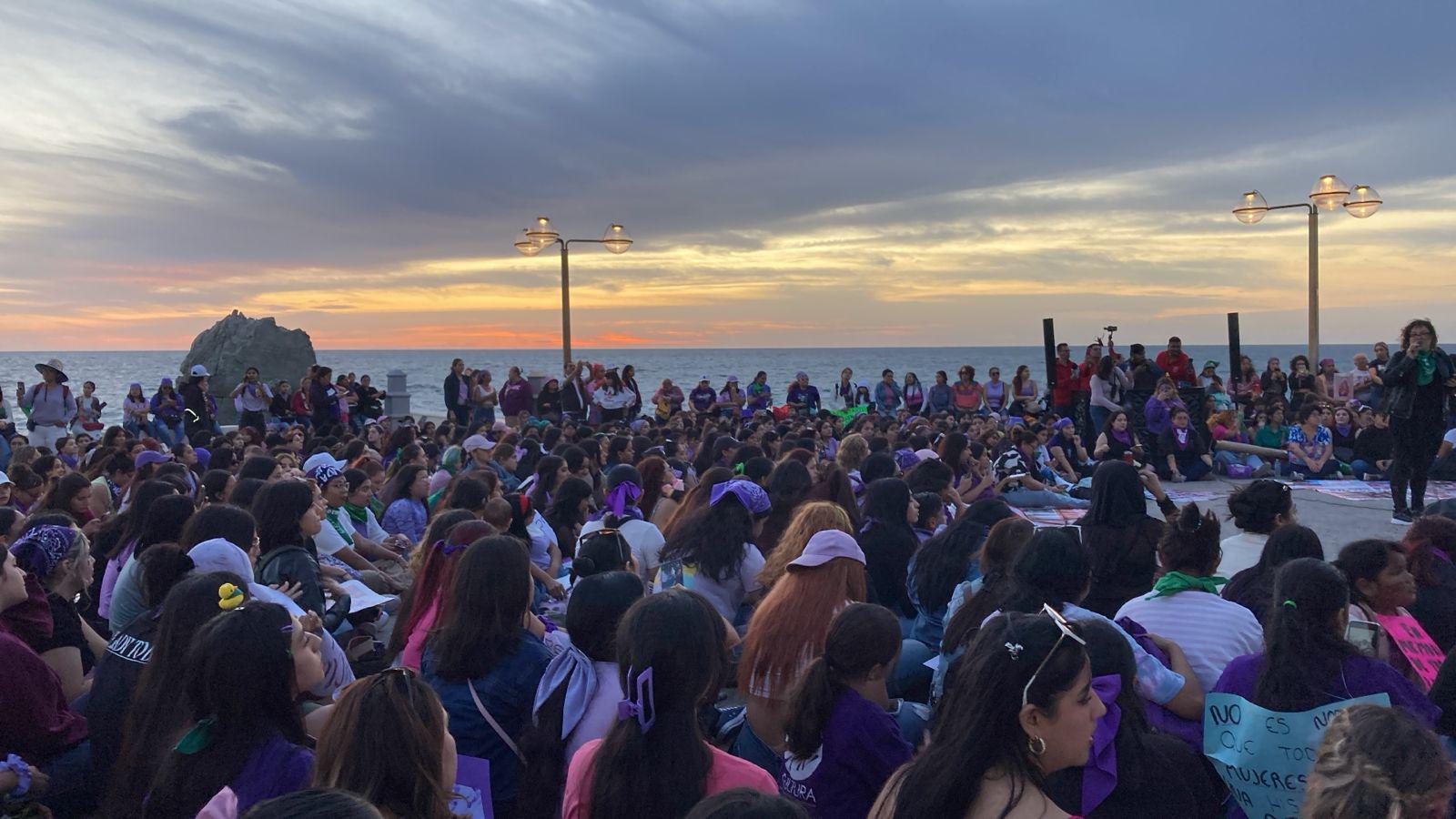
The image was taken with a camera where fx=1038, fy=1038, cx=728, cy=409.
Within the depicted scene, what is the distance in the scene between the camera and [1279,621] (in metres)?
3.19

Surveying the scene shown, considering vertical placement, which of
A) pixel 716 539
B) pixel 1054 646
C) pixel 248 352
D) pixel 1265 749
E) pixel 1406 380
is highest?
pixel 248 352

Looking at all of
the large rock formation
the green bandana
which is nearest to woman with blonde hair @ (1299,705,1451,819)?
the green bandana

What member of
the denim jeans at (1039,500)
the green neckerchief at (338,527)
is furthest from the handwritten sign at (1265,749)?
the denim jeans at (1039,500)

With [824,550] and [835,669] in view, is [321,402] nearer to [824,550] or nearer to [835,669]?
[824,550]

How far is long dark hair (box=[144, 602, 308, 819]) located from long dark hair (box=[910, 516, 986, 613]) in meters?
3.26

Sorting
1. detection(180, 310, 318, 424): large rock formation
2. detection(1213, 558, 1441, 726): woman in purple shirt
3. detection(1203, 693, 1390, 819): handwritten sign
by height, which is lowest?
detection(1203, 693, 1390, 819): handwritten sign

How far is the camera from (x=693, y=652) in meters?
2.62

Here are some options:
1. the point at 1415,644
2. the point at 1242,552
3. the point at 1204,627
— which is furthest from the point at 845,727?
the point at 1242,552

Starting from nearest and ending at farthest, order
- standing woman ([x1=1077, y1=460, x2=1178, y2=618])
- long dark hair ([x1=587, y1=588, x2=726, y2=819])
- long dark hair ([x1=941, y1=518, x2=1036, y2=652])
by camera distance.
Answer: long dark hair ([x1=587, y1=588, x2=726, y2=819]) → long dark hair ([x1=941, y1=518, x2=1036, y2=652]) → standing woman ([x1=1077, y1=460, x2=1178, y2=618])

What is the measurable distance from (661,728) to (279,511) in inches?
136

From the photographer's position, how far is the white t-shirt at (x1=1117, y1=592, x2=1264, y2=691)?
12.4ft

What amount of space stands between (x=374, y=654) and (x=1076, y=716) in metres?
4.52

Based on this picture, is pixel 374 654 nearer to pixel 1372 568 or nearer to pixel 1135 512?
pixel 1135 512

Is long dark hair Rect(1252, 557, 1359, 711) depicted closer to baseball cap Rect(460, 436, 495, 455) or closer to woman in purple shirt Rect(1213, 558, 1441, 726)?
woman in purple shirt Rect(1213, 558, 1441, 726)
